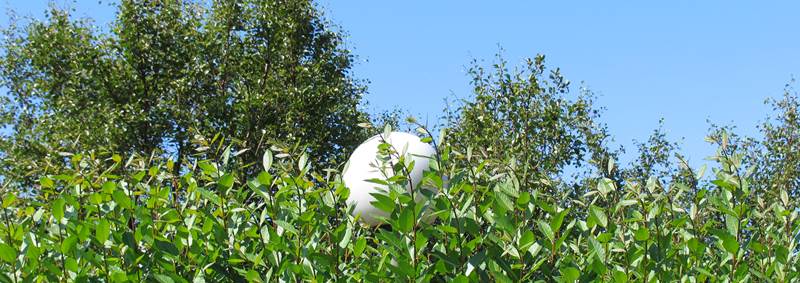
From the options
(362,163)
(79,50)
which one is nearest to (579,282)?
(362,163)

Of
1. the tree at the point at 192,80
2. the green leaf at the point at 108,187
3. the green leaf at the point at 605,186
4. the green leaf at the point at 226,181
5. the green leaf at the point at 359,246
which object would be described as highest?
the tree at the point at 192,80

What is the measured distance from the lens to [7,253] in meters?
3.36

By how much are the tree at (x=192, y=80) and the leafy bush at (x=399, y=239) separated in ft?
38.5

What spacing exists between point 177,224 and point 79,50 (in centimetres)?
1365

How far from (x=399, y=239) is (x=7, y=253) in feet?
4.73

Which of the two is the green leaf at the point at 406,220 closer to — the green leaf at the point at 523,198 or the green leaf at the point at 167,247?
the green leaf at the point at 523,198

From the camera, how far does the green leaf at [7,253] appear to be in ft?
Result: 11.0

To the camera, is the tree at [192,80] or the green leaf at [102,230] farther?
the tree at [192,80]

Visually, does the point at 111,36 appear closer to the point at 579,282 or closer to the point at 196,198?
the point at 196,198

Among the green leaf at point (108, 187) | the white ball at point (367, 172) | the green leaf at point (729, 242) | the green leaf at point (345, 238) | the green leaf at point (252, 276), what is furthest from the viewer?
the white ball at point (367, 172)

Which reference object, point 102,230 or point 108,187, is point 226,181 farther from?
point 108,187

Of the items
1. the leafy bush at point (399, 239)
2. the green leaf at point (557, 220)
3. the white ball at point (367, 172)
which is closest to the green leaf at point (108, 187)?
the leafy bush at point (399, 239)

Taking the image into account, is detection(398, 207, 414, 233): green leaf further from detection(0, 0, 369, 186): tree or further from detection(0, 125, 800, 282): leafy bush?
detection(0, 0, 369, 186): tree

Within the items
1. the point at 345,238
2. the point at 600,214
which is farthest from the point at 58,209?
the point at 600,214
